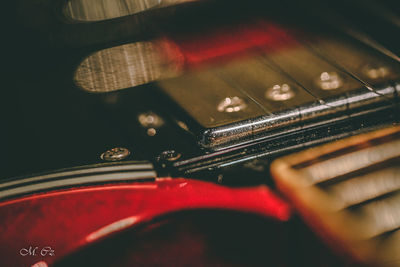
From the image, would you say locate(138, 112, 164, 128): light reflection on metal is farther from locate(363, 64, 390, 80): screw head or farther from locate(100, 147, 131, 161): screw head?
locate(363, 64, 390, 80): screw head

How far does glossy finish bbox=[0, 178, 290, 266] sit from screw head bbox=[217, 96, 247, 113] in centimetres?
29

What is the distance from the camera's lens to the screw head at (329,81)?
128 cm

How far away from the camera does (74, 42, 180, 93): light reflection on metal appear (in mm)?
1431

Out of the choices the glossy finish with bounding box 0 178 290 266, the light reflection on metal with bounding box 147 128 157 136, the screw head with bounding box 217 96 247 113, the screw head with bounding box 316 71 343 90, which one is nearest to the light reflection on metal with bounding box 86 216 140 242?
the glossy finish with bounding box 0 178 290 266

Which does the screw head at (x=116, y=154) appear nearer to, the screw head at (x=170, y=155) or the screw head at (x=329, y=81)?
the screw head at (x=170, y=155)

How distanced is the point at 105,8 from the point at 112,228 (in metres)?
1.04

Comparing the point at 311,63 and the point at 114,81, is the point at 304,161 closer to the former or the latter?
the point at 311,63

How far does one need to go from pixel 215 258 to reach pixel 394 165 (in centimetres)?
76

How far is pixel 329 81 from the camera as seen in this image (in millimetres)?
1310

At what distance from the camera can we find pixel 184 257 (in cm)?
108

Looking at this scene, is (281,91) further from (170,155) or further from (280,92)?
(170,155)

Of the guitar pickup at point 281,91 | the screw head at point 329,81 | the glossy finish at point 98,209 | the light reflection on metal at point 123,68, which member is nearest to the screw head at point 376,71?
the guitar pickup at point 281,91

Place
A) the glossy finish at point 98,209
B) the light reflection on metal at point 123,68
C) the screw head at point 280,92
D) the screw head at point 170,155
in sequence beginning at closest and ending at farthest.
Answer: the glossy finish at point 98,209, the screw head at point 170,155, the screw head at point 280,92, the light reflection on metal at point 123,68

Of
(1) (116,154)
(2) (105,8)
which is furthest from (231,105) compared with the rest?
(2) (105,8)
